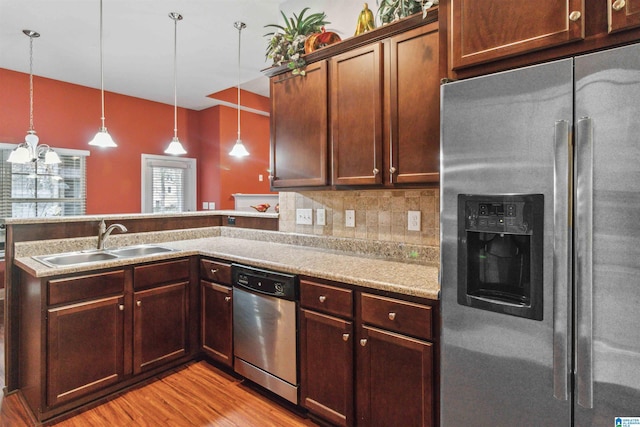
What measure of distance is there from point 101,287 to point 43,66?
3.55 m

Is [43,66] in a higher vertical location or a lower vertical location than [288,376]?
higher

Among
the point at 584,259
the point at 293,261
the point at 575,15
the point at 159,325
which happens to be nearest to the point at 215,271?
the point at 159,325

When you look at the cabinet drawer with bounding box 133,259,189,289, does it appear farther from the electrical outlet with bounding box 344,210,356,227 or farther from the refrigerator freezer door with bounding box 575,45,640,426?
the refrigerator freezer door with bounding box 575,45,640,426

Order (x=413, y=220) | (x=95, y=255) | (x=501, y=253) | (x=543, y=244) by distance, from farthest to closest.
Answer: (x=95, y=255), (x=413, y=220), (x=501, y=253), (x=543, y=244)

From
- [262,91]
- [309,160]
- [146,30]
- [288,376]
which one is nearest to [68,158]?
[146,30]

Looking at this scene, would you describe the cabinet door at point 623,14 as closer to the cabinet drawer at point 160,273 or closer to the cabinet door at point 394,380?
the cabinet door at point 394,380

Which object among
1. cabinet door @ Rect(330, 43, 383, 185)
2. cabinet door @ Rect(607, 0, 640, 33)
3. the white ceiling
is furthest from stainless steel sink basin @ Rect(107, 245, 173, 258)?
cabinet door @ Rect(607, 0, 640, 33)

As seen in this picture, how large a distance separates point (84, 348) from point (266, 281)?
46.3 inches

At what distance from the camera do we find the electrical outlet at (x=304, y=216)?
2744 mm

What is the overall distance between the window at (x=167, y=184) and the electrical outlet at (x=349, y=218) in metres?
4.27

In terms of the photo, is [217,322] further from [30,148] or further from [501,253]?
[30,148]

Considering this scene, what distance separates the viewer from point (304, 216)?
9.12 ft

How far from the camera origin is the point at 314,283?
6.34ft

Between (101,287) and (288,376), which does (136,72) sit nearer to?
(101,287)
